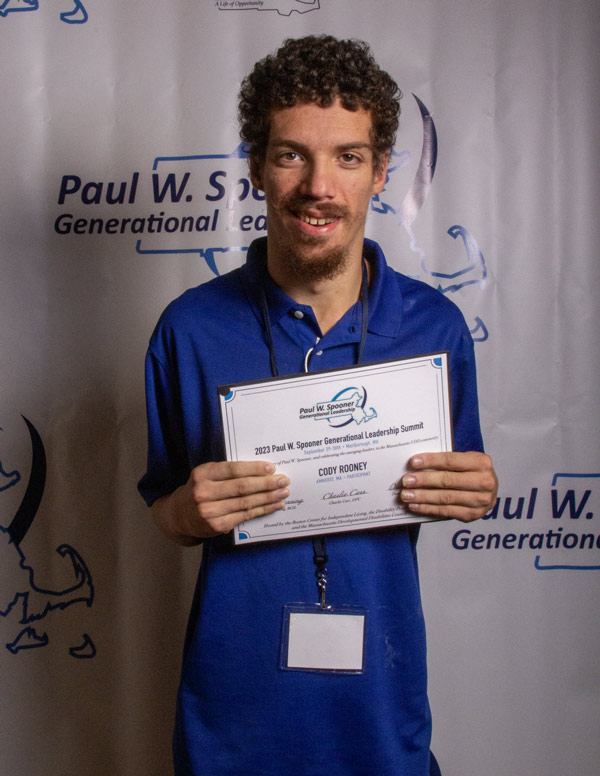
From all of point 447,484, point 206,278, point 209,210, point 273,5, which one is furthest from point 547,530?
point 273,5

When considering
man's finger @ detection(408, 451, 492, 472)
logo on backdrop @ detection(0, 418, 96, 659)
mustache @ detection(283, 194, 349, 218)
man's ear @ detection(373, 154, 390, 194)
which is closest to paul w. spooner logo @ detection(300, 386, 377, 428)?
man's finger @ detection(408, 451, 492, 472)

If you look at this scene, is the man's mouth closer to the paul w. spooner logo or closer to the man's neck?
the man's neck

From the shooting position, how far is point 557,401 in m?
1.90

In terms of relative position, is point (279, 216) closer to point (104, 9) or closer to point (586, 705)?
point (104, 9)

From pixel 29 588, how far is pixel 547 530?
1.61 meters

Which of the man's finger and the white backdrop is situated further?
the white backdrop

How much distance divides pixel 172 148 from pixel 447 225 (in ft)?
2.81

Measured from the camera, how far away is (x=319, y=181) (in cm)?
108

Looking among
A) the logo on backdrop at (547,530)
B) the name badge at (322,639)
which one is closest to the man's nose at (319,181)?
the name badge at (322,639)

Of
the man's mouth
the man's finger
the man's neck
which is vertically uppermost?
the man's mouth

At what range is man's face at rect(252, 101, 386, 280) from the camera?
110 cm

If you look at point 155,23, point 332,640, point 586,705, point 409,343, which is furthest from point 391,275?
point 586,705

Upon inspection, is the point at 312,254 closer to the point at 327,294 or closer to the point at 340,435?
the point at 327,294

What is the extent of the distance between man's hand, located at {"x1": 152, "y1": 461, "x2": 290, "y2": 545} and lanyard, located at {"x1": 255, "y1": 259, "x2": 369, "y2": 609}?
0.13 metres
